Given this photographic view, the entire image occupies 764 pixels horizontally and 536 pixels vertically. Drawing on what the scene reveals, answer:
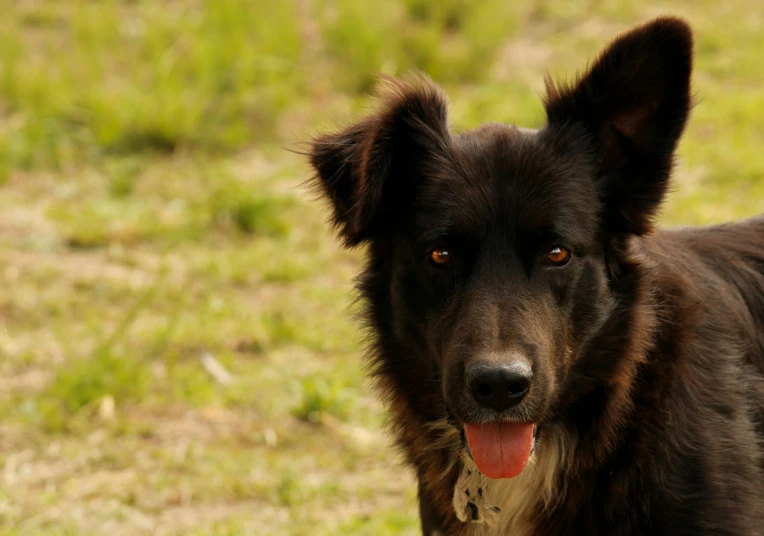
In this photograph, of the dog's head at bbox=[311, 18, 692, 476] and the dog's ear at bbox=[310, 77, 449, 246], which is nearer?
the dog's head at bbox=[311, 18, 692, 476]

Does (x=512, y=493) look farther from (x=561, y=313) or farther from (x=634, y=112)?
(x=634, y=112)

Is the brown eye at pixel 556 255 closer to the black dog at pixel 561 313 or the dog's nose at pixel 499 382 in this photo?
the black dog at pixel 561 313

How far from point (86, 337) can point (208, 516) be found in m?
2.03

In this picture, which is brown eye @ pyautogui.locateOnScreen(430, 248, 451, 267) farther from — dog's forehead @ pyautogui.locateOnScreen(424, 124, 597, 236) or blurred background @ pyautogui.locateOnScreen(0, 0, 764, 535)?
blurred background @ pyautogui.locateOnScreen(0, 0, 764, 535)

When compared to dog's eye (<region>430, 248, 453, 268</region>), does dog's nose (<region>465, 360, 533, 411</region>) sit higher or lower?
→ lower

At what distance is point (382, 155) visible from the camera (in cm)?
397

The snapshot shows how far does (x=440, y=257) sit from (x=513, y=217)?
0.99 ft

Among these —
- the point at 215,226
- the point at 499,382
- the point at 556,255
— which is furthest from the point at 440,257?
the point at 215,226

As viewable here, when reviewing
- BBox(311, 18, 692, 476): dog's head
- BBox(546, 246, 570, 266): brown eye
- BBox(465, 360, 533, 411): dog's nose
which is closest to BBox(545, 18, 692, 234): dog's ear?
BBox(311, 18, 692, 476): dog's head

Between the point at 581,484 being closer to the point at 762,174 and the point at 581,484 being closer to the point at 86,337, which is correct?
the point at 86,337

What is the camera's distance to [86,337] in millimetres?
6988

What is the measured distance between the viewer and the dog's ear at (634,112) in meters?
3.86

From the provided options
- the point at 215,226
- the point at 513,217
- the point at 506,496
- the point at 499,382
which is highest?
the point at 513,217

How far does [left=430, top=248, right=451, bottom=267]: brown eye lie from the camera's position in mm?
3836
